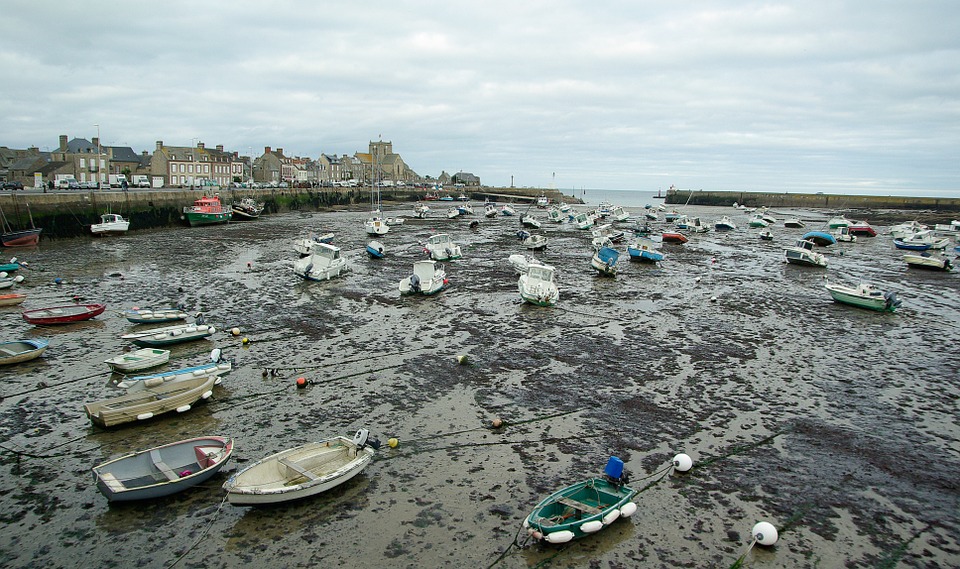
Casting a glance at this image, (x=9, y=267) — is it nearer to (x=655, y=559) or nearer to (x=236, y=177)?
(x=655, y=559)

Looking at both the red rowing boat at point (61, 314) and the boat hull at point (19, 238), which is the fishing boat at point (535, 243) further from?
the boat hull at point (19, 238)

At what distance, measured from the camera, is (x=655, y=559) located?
8.13 m

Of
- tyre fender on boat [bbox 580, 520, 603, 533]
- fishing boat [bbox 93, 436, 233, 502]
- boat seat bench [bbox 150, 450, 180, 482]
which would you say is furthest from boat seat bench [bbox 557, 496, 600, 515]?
boat seat bench [bbox 150, 450, 180, 482]

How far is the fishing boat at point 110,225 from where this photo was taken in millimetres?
41781

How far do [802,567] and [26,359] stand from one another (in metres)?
19.2

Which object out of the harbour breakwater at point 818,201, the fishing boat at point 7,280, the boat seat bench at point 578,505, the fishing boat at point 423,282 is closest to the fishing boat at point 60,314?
the fishing boat at point 7,280

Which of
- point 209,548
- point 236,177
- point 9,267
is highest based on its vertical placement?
point 236,177

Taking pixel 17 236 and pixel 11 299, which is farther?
pixel 17 236

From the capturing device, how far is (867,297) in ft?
77.7

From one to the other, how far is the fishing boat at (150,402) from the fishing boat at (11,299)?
13384 millimetres

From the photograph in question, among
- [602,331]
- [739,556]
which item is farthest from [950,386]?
[739,556]

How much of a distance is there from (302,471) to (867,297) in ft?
81.5

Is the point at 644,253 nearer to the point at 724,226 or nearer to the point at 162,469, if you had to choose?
the point at 724,226

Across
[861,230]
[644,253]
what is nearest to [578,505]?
[644,253]
